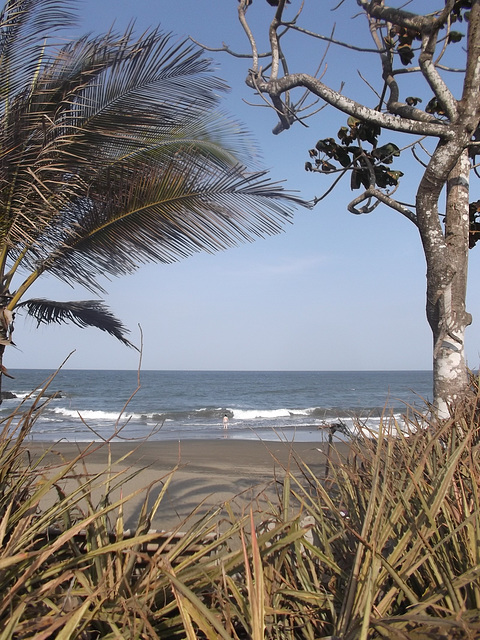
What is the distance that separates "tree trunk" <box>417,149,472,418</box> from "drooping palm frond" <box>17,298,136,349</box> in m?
2.93

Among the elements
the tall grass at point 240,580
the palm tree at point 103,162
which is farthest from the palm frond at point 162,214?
the tall grass at point 240,580

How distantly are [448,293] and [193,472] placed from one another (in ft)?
21.3

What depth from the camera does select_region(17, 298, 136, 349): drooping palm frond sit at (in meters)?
4.83

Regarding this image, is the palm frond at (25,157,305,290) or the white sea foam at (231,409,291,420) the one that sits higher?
the palm frond at (25,157,305,290)

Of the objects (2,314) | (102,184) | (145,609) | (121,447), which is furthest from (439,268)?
(121,447)

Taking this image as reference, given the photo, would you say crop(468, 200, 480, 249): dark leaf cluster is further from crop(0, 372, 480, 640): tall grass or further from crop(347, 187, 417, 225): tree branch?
crop(0, 372, 480, 640): tall grass

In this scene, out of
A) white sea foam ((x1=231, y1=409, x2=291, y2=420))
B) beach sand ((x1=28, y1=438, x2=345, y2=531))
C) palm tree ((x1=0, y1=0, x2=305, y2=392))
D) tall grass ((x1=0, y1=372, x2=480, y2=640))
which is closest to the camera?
tall grass ((x1=0, y1=372, x2=480, y2=640))

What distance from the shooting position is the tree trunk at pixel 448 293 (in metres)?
4.02

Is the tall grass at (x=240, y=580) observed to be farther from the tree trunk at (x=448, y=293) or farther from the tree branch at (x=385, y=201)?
the tree branch at (x=385, y=201)

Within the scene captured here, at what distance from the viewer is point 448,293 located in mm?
4141

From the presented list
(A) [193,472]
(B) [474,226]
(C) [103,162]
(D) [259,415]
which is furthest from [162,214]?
(D) [259,415]

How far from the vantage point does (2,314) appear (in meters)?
3.71

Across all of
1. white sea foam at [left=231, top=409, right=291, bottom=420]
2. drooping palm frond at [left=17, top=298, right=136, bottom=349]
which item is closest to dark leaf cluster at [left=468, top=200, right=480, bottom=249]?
drooping palm frond at [left=17, top=298, right=136, bottom=349]

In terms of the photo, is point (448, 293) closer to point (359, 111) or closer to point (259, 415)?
point (359, 111)
